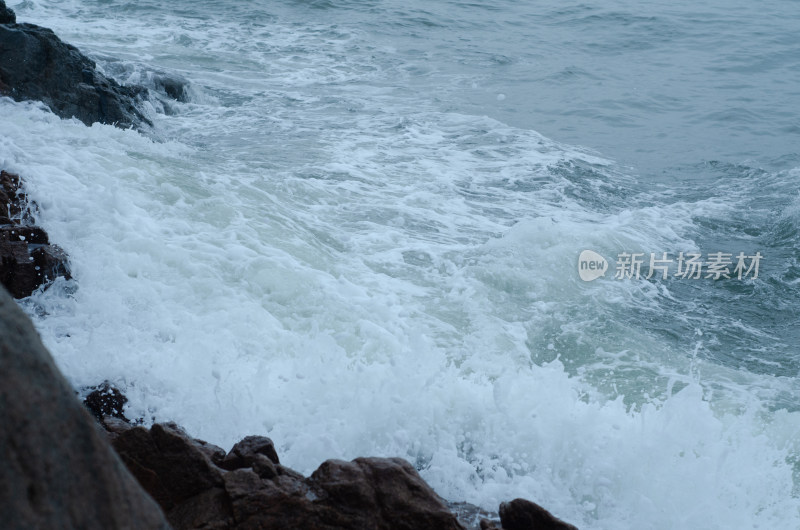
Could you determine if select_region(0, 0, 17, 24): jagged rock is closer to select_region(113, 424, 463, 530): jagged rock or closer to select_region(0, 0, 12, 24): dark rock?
select_region(0, 0, 12, 24): dark rock

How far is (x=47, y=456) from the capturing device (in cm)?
126

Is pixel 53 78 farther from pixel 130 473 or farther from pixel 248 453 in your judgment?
pixel 130 473

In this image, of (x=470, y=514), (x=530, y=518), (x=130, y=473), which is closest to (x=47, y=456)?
(x=130, y=473)

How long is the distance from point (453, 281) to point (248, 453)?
326 cm

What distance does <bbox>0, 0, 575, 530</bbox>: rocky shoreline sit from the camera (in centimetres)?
125

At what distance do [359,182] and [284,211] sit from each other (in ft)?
5.01

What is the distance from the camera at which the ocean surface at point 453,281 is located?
3.95m

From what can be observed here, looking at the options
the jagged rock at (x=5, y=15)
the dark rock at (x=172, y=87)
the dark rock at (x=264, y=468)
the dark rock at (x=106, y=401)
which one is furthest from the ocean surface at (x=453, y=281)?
the jagged rock at (x=5, y=15)

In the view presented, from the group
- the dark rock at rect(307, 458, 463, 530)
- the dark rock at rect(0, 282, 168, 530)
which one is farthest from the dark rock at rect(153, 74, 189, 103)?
the dark rock at rect(0, 282, 168, 530)
